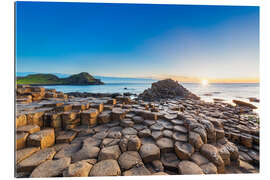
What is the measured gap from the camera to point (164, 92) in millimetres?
9281

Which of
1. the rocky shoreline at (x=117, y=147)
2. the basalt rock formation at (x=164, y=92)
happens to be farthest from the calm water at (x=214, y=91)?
the rocky shoreline at (x=117, y=147)

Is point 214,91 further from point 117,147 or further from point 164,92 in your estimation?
point 117,147

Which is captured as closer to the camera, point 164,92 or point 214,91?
point 164,92

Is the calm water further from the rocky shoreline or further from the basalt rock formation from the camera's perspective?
the rocky shoreline

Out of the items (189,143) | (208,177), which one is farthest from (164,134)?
(208,177)

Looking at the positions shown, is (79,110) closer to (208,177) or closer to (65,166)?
(65,166)

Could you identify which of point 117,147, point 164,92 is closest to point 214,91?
point 164,92

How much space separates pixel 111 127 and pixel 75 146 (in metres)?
0.76

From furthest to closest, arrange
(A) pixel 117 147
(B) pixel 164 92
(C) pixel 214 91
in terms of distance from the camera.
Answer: (C) pixel 214 91 < (B) pixel 164 92 < (A) pixel 117 147

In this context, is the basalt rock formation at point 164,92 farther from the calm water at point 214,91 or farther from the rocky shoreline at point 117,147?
the rocky shoreline at point 117,147

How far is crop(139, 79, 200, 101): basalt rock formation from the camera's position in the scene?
8674mm

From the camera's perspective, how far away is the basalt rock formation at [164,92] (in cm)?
867

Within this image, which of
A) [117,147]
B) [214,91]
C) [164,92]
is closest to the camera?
[117,147]

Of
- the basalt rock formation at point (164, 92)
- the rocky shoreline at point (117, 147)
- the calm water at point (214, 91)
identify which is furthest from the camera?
the calm water at point (214, 91)
